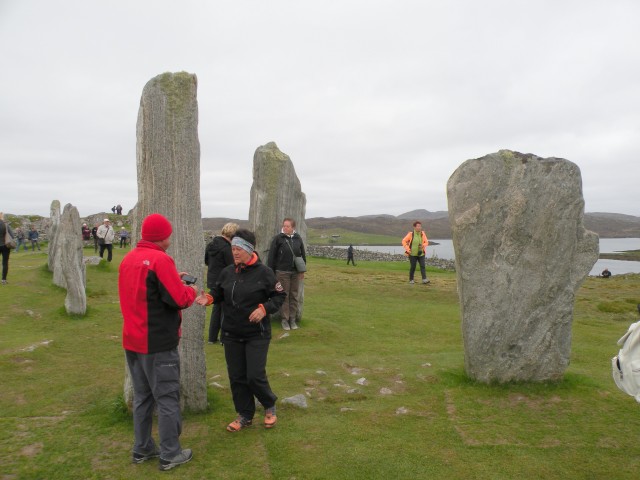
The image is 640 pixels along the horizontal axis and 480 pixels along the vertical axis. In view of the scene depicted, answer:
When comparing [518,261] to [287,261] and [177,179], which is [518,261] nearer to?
[177,179]

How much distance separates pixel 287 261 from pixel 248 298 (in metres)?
5.52

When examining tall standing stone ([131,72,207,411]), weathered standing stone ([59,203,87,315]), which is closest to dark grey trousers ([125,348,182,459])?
tall standing stone ([131,72,207,411])

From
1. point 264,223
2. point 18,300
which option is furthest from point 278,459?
point 18,300

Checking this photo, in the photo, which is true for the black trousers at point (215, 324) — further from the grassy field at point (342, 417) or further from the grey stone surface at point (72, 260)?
the grey stone surface at point (72, 260)

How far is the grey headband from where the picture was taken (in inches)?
227

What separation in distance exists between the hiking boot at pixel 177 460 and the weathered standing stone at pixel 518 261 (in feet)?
14.2

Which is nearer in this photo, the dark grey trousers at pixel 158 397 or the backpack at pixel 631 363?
the backpack at pixel 631 363

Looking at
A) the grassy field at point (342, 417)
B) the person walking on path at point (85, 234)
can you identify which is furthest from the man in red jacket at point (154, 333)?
the person walking on path at point (85, 234)

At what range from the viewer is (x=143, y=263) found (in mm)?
4910

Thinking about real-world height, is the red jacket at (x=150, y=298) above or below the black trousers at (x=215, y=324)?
above

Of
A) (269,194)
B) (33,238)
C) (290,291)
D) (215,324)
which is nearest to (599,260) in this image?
(33,238)

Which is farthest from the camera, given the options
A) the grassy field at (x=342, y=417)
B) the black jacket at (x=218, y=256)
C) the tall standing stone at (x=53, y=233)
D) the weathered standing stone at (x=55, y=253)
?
the tall standing stone at (x=53, y=233)

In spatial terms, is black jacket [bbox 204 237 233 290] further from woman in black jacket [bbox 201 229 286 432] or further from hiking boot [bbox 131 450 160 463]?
hiking boot [bbox 131 450 160 463]

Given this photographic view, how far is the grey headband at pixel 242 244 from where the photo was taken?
5770mm
